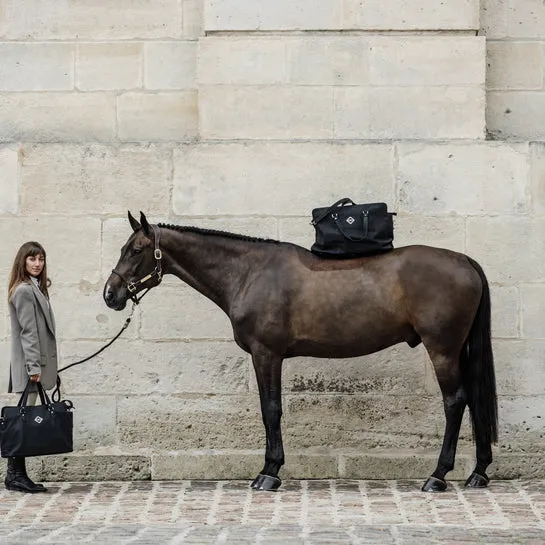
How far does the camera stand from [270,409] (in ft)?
26.2

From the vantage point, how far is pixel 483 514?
7199 millimetres

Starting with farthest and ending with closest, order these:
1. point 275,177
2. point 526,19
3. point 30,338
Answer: point 526,19 → point 275,177 → point 30,338

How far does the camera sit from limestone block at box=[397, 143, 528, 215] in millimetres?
8617

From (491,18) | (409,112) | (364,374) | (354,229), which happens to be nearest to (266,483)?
(364,374)

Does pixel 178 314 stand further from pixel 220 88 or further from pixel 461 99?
pixel 461 99

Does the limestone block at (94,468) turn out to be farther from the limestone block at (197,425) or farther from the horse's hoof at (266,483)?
the horse's hoof at (266,483)

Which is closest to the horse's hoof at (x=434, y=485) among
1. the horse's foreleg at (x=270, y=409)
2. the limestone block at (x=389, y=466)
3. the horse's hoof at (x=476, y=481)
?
the horse's hoof at (x=476, y=481)

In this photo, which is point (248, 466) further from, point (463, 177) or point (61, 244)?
point (463, 177)

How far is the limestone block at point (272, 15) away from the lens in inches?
344

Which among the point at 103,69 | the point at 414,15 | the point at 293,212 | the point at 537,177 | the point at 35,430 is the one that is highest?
the point at 414,15

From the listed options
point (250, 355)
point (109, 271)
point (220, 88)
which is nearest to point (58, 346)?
point (109, 271)

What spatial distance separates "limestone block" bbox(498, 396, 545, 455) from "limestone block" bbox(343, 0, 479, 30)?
2.47 metres

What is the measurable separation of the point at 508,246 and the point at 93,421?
3.06 m

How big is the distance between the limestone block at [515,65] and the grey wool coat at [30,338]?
11.4ft
